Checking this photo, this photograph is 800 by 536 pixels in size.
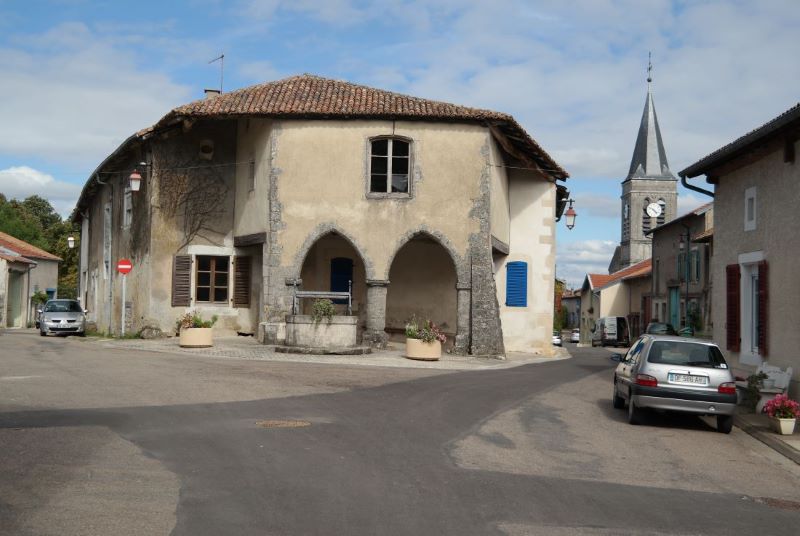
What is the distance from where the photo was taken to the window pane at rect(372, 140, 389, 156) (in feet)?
79.3

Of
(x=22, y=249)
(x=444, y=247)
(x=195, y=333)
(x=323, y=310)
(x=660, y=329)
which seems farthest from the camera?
(x=22, y=249)

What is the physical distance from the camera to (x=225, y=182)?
26.6 metres

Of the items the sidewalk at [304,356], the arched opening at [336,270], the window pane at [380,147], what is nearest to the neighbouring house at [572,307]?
the arched opening at [336,270]

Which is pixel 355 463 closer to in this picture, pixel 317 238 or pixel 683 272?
pixel 317 238

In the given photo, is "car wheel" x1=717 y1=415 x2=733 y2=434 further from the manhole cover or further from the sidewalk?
the sidewalk

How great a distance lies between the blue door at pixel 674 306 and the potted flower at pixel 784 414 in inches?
1381

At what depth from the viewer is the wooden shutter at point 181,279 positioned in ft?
85.3

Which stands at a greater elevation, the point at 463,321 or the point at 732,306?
the point at 732,306

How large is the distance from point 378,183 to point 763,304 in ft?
39.5

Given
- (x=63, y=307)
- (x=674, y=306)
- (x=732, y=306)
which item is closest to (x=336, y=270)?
A: (x=63, y=307)

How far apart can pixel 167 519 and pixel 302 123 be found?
1870cm

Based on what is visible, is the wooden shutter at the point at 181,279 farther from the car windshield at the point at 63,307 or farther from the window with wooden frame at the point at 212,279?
the car windshield at the point at 63,307

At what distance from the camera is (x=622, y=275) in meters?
65.6

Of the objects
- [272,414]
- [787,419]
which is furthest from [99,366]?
[787,419]
